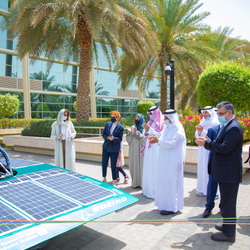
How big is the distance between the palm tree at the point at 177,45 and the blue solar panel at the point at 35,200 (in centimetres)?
1239

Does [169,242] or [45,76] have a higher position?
[45,76]

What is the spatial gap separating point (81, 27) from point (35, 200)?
37.2 feet

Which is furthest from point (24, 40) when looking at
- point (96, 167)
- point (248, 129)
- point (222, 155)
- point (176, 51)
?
point (222, 155)

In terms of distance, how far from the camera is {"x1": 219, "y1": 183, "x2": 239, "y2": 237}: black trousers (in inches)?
136

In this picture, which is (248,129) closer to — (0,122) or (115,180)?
(115,180)

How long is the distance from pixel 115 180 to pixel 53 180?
3051mm

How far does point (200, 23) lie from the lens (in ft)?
51.6

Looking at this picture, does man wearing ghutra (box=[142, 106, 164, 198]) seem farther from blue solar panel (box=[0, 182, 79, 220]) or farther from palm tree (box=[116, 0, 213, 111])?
palm tree (box=[116, 0, 213, 111])

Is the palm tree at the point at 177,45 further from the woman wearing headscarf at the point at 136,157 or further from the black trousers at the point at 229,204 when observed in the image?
the black trousers at the point at 229,204

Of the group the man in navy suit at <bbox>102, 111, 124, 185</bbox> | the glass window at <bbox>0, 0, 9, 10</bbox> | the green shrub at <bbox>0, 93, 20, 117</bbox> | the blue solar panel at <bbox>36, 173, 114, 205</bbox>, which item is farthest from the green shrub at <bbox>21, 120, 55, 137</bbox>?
the glass window at <bbox>0, 0, 9, 10</bbox>

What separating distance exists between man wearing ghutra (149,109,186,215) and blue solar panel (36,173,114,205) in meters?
1.43

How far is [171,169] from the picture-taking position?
4418mm

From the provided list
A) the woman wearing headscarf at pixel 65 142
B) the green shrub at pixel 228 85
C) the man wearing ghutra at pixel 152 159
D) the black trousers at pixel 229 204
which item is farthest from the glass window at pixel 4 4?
the black trousers at pixel 229 204

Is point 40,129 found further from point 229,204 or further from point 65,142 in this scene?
point 229,204
